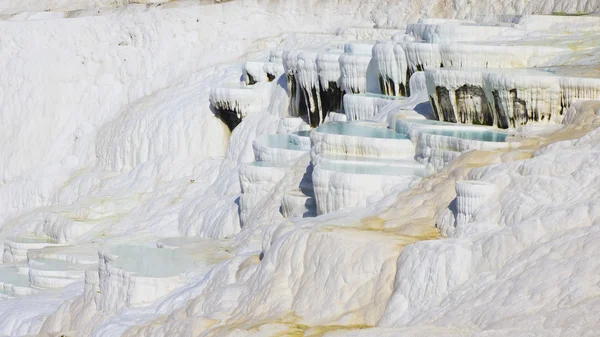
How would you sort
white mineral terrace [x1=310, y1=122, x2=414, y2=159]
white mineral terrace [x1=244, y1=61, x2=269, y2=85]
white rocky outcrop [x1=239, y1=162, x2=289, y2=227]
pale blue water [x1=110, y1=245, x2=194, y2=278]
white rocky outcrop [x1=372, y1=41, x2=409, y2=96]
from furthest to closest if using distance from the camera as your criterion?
white mineral terrace [x1=244, y1=61, x2=269, y2=85], white rocky outcrop [x1=372, y1=41, x2=409, y2=96], white rocky outcrop [x1=239, y1=162, x2=289, y2=227], white mineral terrace [x1=310, y1=122, x2=414, y2=159], pale blue water [x1=110, y1=245, x2=194, y2=278]

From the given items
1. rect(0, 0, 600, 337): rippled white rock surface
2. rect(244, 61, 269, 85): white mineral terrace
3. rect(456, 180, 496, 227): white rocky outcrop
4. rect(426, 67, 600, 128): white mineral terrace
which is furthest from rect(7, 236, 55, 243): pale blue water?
rect(456, 180, 496, 227): white rocky outcrop

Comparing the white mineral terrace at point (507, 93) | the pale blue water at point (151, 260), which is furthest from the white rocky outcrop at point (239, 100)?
the white mineral terrace at point (507, 93)

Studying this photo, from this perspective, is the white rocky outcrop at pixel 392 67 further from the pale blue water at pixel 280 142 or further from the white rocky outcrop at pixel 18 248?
the white rocky outcrop at pixel 18 248

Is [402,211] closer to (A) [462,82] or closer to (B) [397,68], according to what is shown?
(A) [462,82]

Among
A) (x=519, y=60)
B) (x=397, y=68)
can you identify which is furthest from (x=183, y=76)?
(x=519, y=60)

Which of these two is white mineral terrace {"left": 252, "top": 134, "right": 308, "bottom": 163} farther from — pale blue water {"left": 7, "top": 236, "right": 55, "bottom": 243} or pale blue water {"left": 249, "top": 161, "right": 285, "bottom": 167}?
pale blue water {"left": 7, "top": 236, "right": 55, "bottom": 243}

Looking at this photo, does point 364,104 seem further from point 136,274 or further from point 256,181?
point 136,274
